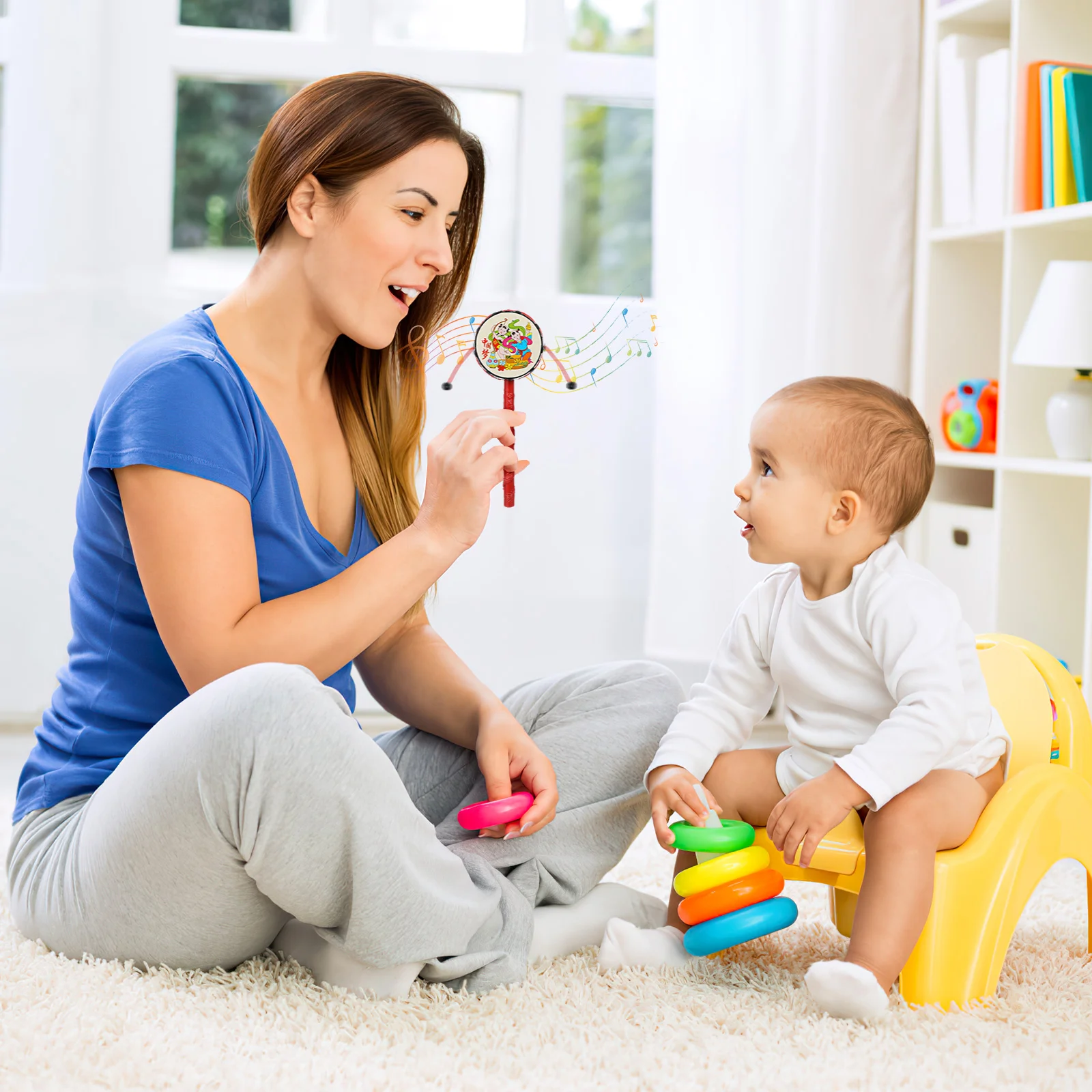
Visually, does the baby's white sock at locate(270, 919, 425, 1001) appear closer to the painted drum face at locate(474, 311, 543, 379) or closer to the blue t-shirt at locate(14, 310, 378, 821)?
the blue t-shirt at locate(14, 310, 378, 821)

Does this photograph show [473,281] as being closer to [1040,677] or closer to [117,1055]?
[1040,677]

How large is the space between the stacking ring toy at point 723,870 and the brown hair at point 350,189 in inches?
18.8

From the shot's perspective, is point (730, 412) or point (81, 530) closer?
point (81, 530)

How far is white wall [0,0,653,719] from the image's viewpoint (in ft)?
7.22

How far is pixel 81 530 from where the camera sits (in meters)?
1.12

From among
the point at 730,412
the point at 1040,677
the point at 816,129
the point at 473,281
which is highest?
the point at 816,129

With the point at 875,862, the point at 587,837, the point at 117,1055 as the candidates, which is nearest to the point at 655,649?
the point at 587,837

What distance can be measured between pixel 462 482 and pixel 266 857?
0.37 metres

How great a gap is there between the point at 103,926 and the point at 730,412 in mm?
1597

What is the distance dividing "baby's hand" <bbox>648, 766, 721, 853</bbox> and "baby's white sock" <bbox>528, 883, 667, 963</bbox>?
0.41ft

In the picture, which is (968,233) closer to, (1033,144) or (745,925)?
(1033,144)

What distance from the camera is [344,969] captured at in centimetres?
104

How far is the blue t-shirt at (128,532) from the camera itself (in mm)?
1021

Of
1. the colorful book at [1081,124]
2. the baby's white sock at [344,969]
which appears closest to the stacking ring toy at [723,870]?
the baby's white sock at [344,969]
